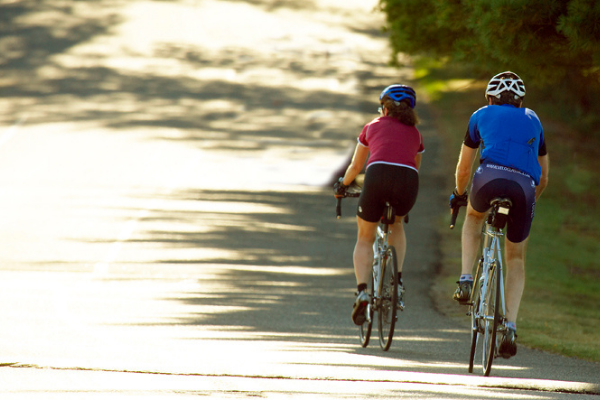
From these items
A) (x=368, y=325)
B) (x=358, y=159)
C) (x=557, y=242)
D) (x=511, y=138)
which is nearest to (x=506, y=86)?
(x=511, y=138)

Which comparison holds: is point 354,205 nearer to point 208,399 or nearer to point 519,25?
point 519,25

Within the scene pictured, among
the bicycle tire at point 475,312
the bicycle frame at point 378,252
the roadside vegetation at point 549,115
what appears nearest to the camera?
the bicycle tire at point 475,312

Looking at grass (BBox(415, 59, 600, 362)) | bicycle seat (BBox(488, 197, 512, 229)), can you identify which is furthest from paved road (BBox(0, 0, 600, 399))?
bicycle seat (BBox(488, 197, 512, 229))

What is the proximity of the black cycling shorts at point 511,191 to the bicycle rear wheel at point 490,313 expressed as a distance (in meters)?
0.35

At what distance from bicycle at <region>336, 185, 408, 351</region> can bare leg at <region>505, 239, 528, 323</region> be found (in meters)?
1.17

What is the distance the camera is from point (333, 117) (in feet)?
102

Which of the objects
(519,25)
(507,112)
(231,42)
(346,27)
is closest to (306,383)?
(507,112)

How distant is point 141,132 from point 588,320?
17.3 meters

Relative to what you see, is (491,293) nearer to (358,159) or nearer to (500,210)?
(500,210)

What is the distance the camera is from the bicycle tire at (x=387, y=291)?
27.9ft

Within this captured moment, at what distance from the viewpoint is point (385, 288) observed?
8602 mm

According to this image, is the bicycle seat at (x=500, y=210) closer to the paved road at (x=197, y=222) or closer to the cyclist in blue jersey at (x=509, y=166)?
the cyclist in blue jersey at (x=509, y=166)

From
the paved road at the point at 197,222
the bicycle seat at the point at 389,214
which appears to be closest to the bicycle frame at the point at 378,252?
the bicycle seat at the point at 389,214

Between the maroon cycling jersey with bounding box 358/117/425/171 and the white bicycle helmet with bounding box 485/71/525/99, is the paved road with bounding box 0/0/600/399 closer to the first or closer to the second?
the maroon cycling jersey with bounding box 358/117/425/171
